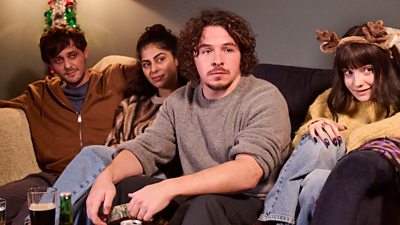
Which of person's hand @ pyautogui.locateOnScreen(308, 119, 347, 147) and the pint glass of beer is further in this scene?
person's hand @ pyautogui.locateOnScreen(308, 119, 347, 147)

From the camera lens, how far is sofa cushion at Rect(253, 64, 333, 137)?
89.4 inches

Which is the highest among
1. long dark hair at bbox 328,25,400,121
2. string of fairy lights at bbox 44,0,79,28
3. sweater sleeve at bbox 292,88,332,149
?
string of fairy lights at bbox 44,0,79,28

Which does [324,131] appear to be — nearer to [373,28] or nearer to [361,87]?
[361,87]

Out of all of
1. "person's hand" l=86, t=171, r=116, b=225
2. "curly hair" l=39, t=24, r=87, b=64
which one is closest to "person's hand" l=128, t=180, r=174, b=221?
"person's hand" l=86, t=171, r=116, b=225

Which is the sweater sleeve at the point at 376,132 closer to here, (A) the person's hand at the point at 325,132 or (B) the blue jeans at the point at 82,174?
(A) the person's hand at the point at 325,132

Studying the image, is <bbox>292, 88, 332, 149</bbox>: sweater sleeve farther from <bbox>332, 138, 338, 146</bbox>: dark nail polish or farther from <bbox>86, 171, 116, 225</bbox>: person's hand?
<bbox>86, 171, 116, 225</bbox>: person's hand

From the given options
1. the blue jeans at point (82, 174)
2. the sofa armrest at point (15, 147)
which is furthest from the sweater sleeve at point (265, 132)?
the sofa armrest at point (15, 147)

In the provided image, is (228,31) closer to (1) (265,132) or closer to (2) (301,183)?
(1) (265,132)

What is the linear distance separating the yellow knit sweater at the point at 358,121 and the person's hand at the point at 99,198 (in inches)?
25.3

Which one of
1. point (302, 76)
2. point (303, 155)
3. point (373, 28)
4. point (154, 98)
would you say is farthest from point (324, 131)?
point (154, 98)

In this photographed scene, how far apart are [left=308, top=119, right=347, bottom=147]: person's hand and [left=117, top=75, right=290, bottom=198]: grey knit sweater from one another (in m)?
0.09

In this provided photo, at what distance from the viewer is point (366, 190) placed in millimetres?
1507

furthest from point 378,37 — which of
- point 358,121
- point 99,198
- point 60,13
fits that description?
point 60,13

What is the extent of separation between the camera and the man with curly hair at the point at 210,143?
166 centimetres
